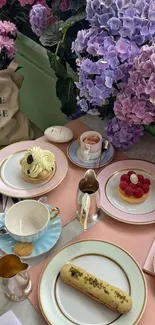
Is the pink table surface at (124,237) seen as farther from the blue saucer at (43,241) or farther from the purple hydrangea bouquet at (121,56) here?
the purple hydrangea bouquet at (121,56)

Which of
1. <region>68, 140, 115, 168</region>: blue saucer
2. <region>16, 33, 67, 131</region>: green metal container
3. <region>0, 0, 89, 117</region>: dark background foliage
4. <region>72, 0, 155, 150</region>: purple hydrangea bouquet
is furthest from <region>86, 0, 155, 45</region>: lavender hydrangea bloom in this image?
<region>16, 33, 67, 131</region>: green metal container

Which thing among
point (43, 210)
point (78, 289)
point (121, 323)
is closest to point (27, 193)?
point (43, 210)

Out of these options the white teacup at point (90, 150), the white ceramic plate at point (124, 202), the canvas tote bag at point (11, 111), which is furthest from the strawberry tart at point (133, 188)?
the canvas tote bag at point (11, 111)

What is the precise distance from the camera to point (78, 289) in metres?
0.97

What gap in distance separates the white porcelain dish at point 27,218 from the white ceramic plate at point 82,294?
10 cm

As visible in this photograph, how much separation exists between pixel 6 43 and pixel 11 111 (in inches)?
9.4

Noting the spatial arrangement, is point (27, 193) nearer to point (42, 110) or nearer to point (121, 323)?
point (121, 323)

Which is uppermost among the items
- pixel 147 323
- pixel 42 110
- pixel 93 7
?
pixel 93 7

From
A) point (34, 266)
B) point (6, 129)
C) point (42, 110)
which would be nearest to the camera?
point (34, 266)

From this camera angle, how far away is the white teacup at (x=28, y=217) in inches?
43.0

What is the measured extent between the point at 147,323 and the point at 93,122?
721 millimetres

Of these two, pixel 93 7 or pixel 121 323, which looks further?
pixel 93 7

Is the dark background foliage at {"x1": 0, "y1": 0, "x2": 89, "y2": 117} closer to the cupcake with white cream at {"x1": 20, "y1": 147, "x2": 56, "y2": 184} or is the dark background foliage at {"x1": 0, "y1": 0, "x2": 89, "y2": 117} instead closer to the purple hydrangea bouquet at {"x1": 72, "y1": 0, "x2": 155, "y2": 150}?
the purple hydrangea bouquet at {"x1": 72, "y1": 0, "x2": 155, "y2": 150}

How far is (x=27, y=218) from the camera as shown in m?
1.12
